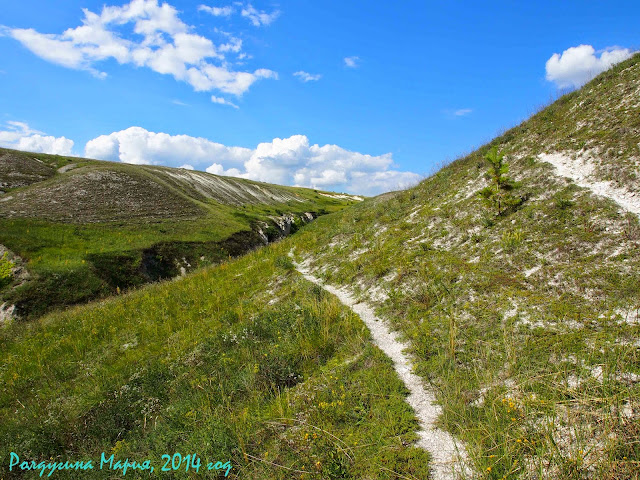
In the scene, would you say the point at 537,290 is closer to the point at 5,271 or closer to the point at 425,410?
the point at 425,410

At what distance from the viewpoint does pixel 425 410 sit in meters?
6.80

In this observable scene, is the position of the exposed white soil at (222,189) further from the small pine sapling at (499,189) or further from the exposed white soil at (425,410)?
the exposed white soil at (425,410)

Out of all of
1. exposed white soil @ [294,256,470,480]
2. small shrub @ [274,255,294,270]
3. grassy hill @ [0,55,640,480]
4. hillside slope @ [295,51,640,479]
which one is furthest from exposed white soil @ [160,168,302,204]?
exposed white soil @ [294,256,470,480]

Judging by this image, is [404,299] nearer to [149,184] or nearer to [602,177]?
[602,177]

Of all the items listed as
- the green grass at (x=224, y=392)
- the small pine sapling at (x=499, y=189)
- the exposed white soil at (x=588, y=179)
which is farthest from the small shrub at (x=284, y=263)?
the exposed white soil at (x=588, y=179)

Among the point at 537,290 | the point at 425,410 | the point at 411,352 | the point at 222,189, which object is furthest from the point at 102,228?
the point at 537,290

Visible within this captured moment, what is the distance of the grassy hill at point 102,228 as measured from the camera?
99.6ft

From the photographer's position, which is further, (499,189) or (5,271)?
(5,271)

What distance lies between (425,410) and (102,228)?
46.5 meters

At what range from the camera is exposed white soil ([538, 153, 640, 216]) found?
467 inches

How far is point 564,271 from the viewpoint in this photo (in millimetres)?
10094

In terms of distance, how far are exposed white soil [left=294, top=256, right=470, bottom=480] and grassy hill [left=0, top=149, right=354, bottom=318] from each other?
26.8 metres

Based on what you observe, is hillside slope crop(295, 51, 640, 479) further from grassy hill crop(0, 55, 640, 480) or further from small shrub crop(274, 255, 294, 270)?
small shrub crop(274, 255, 294, 270)

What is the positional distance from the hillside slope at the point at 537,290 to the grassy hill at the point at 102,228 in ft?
81.8
